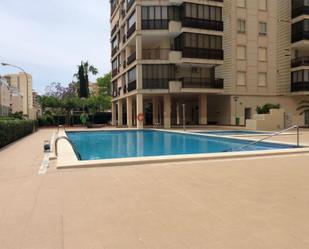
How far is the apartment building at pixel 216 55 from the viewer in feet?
106

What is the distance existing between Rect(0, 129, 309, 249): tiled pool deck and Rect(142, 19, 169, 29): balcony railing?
26805 millimetres

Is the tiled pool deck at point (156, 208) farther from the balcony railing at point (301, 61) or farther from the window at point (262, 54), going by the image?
the balcony railing at point (301, 61)

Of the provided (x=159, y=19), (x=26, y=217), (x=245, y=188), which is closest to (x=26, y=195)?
(x=26, y=217)

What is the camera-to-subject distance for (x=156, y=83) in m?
32.8

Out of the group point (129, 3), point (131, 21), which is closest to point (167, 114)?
point (131, 21)

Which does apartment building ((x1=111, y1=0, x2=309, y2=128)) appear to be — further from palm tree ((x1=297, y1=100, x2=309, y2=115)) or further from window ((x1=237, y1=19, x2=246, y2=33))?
palm tree ((x1=297, y1=100, x2=309, y2=115))

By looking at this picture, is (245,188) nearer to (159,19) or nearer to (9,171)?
(9,171)

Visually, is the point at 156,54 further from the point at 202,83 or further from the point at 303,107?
the point at 303,107

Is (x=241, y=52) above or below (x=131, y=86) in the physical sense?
above

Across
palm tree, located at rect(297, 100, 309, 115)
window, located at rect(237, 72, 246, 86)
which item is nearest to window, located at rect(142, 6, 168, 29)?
window, located at rect(237, 72, 246, 86)

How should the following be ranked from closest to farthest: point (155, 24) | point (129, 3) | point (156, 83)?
point (155, 24)
point (156, 83)
point (129, 3)

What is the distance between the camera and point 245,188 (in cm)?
597

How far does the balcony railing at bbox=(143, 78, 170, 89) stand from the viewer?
32.8 m

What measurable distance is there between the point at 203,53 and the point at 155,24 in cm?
612
